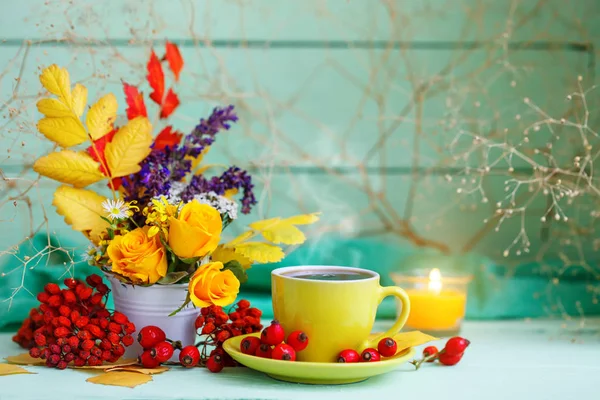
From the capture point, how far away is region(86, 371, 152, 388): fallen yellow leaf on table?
0.74 m

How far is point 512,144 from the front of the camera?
1203mm

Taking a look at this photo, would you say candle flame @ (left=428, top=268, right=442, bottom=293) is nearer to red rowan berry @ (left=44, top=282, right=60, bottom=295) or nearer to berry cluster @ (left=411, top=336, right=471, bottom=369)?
berry cluster @ (left=411, top=336, right=471, bottom=369)

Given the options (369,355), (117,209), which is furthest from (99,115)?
(369,355)

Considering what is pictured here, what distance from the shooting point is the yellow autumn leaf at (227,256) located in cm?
90

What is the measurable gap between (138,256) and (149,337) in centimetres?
10

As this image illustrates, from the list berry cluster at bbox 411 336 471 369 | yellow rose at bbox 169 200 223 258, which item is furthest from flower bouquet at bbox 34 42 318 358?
berry cluster at bbox 411 336 471 369

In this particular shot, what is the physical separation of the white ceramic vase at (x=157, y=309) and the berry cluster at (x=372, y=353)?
0.21 metres

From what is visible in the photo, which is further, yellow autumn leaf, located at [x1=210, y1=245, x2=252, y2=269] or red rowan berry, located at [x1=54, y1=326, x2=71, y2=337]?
yellow autumn leaf, located at [x1=210, y1=245, x2=252, y2=269]

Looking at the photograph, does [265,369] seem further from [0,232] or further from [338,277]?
[0,232]

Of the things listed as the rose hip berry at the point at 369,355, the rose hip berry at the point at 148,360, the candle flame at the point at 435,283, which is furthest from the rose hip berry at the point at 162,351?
the candle flame at the point at 435,283

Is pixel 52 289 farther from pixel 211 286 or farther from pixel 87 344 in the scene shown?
pixel 211 286

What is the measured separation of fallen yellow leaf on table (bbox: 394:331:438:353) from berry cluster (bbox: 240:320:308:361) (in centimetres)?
15

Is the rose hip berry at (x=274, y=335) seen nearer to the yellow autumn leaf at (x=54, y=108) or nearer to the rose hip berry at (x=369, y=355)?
the rose hip berry at (x=369, y=355)

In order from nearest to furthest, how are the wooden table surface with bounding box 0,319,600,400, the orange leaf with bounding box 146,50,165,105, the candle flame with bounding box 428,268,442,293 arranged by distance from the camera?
the wooden table surface with bounding box 0,319,600,400 → the orange leaf with bounding box 146,50,165,105 → the candle flame with bounding box 428,268,442,293
